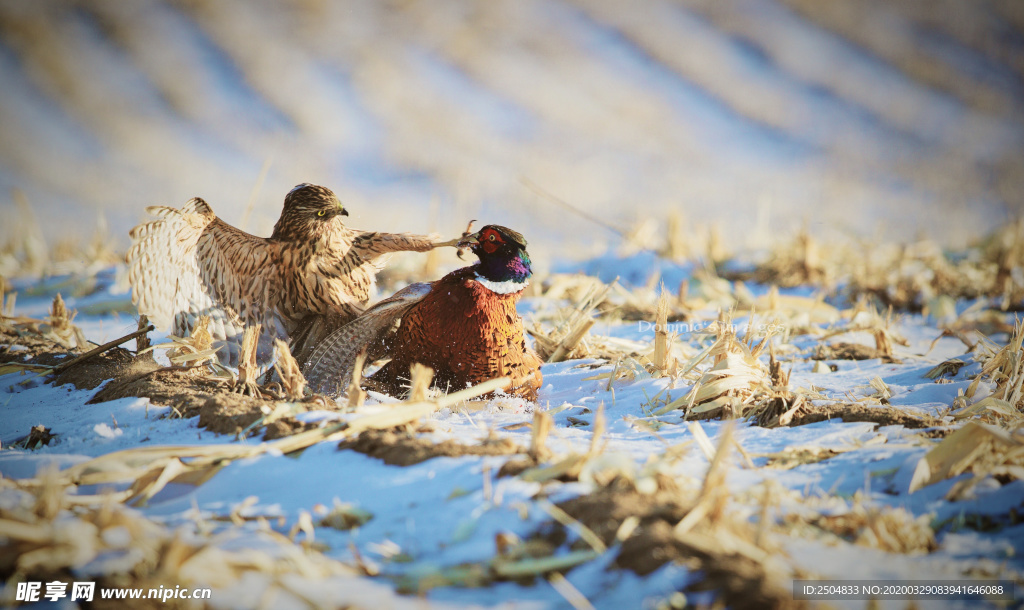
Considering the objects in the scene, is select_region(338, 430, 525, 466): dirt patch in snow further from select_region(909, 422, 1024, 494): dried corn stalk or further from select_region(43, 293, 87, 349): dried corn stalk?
select_region(43, 293, 87, 349): dried corn stalk

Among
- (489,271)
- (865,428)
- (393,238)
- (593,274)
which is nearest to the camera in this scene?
(865,428)

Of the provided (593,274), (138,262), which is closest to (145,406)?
(138,262)

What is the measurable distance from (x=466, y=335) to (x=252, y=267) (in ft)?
4.08

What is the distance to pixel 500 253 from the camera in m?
2.79

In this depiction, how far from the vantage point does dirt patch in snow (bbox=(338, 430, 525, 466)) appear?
5.26 ft

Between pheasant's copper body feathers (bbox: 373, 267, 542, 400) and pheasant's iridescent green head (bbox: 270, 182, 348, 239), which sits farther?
pheasant's iridescent green head (bbox: 270, 182, 348, 239)

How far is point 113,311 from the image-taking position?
471 centimetres

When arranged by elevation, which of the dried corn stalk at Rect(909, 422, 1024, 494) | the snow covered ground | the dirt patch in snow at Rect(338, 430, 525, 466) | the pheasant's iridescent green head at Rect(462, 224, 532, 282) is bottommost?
the snow covered ground

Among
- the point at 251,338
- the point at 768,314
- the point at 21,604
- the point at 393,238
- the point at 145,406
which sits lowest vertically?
the point at 21,604

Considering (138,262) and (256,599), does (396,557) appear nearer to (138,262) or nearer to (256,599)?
(256,599)

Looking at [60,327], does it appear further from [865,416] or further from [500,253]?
[865,416]

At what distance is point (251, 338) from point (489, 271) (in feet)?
3.59

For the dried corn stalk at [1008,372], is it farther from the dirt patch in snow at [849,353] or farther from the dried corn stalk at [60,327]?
the dried corn stalk at [60,327]

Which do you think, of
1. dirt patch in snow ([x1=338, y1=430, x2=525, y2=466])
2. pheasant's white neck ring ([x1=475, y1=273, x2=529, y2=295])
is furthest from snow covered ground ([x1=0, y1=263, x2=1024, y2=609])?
pheasant's white neck ring ([x1=475, y1=273, x2=529, y2=295])
